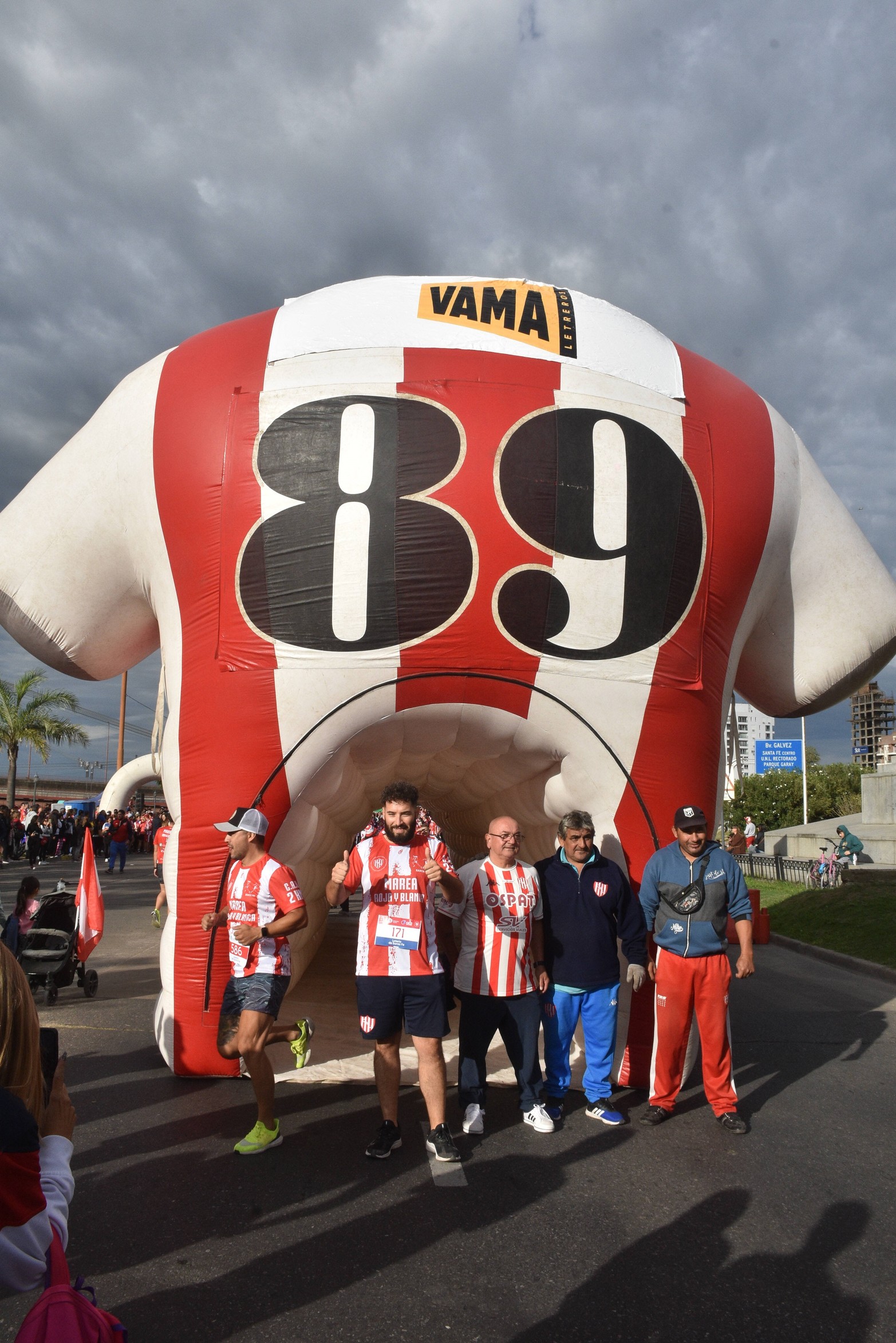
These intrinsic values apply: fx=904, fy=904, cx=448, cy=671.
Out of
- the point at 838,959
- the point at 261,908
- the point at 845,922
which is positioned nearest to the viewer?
the point at 261,908

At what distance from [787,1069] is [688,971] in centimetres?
165

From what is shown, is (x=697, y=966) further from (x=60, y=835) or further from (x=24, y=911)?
(x=60, y=835)

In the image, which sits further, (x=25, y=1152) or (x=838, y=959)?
(x=838, y=959)

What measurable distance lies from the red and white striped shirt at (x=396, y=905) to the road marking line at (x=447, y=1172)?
76cm

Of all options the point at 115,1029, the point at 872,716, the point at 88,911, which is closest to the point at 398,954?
the point at 115,1029

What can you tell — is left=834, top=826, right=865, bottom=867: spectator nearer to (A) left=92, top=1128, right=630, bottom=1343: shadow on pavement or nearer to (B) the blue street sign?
(B) the blue street sign

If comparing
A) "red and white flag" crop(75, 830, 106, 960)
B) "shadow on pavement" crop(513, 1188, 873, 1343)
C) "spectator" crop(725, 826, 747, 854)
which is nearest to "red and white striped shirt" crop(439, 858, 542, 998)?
"shadow on pavement" crop(513, 1188, 873, 1343)

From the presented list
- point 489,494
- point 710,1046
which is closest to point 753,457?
point 489,494

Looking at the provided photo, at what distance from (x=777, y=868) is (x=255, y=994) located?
19.6 metres

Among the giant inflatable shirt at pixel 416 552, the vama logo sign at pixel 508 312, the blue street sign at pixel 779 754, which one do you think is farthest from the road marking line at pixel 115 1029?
the blue street sign at pixel 779 754

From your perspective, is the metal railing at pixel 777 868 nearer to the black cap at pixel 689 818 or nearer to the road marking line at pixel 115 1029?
the road marking line at pixel 115 1029

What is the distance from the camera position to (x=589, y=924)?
460 cm

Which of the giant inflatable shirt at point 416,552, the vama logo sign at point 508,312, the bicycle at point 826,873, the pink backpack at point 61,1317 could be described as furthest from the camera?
the bicycle at point 826,873

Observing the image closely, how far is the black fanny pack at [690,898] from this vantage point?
4508 millimetres
